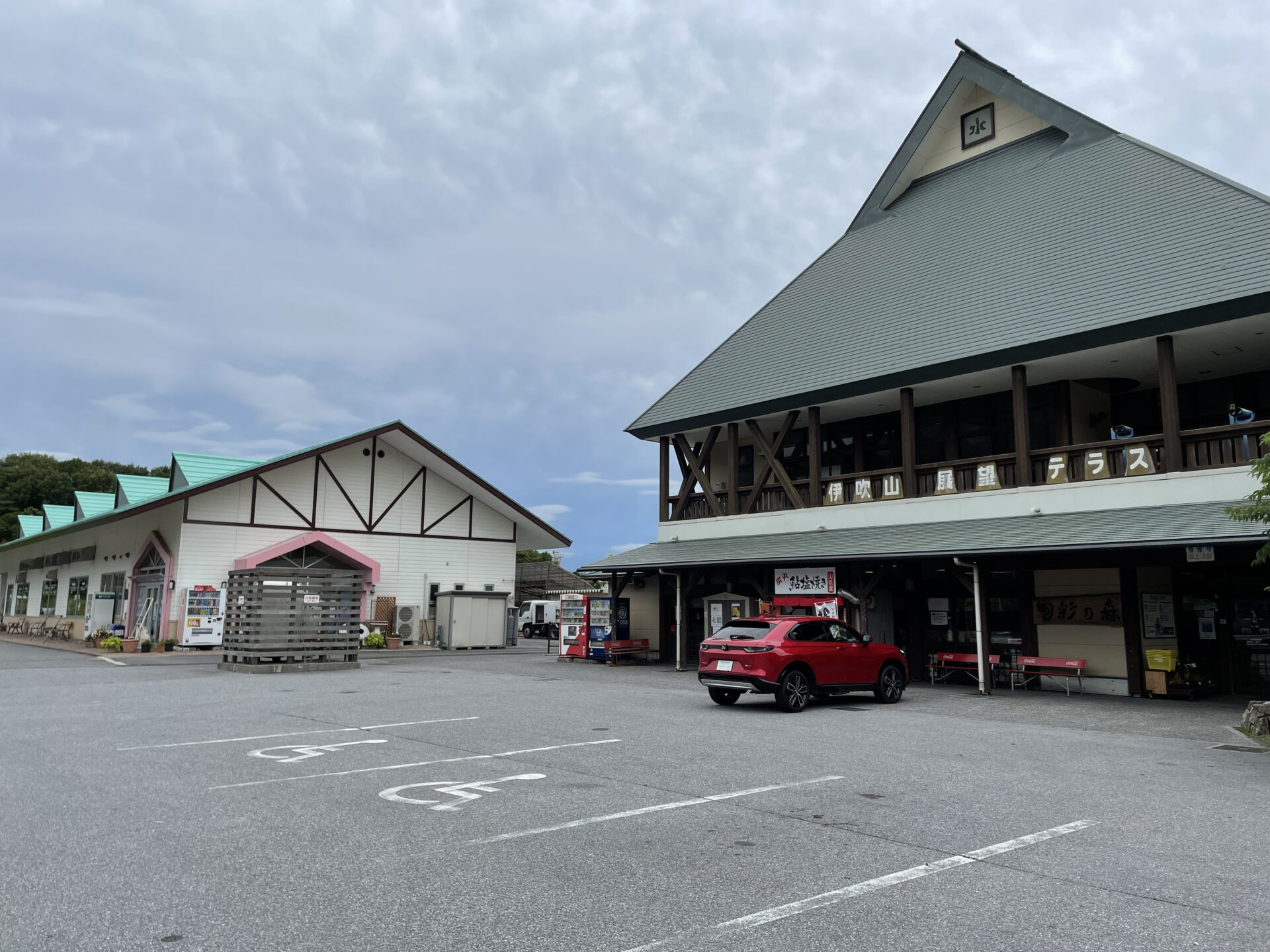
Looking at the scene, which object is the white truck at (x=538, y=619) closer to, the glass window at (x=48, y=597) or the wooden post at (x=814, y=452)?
the glass window at (x=48, y=597)

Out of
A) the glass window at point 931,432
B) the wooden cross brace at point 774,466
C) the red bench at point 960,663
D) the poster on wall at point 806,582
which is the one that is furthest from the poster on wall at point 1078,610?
the wooden cross brace at point 774,466

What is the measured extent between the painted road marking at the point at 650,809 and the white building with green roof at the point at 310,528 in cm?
2668

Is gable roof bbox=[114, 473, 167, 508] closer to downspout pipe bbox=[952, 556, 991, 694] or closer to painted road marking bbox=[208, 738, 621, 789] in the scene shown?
downspout pipe bbox=[952, 556, 991, 694]

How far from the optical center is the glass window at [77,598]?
4088 centimetres

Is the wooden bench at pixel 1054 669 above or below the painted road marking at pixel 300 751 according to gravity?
above

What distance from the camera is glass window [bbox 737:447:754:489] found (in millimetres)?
28281

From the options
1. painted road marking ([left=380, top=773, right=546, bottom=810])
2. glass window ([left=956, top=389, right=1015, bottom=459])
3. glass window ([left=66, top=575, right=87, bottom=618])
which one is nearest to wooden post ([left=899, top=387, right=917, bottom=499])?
glass window ([left=956, top=389, right=1015, bottom=459])

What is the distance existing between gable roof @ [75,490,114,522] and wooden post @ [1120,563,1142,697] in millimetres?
42762

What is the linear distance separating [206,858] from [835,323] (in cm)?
2254

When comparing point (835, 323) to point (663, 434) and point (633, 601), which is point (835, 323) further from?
point (633, 601)

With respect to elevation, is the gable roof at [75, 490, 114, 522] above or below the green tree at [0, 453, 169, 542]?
below

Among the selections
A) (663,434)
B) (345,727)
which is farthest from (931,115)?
(345,727)

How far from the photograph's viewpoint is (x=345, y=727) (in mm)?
12508

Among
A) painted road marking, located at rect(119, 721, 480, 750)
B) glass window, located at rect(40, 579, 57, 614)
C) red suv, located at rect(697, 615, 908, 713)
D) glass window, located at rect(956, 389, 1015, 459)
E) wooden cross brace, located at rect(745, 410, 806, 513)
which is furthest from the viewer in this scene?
glass window, located at rect(40, 579, 57, 614)
